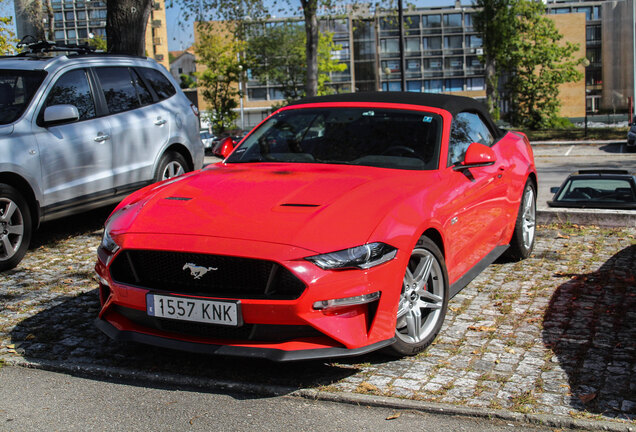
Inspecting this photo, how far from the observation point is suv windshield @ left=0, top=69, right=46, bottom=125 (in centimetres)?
743

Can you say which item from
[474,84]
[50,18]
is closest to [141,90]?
[50,18]

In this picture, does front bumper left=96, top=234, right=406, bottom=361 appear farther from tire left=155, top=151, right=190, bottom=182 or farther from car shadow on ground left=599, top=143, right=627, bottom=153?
car shadow on ground left=599, top=143, right=627, bottom=153

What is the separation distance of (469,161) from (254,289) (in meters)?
2.14

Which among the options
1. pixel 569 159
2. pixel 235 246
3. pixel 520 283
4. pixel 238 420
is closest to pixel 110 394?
pixel 238 420

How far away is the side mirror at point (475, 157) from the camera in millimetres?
5465

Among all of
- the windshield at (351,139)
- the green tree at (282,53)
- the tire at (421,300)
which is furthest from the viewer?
the green tree at (282,53)

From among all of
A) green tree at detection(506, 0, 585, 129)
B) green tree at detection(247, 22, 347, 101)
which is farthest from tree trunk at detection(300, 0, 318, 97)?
green tree at detection(247, 22, 347, 101)

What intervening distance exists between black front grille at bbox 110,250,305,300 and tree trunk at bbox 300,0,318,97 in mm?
27754

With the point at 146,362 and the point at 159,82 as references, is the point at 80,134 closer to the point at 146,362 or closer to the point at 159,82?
the point at 159,82

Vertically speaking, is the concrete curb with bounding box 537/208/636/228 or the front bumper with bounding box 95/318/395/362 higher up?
the front bumper with bounding box 95/318/395/362

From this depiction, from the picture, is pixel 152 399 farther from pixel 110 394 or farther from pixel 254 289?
pixel 254 289

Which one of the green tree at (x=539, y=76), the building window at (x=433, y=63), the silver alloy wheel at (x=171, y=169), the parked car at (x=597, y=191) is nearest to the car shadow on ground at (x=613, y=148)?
the parked car at (x=597, y=191)

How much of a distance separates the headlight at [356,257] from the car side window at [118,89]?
5.21 m

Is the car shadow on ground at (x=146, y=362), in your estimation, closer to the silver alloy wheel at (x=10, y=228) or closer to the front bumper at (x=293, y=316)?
the front bumper at (x=293, y=316)
